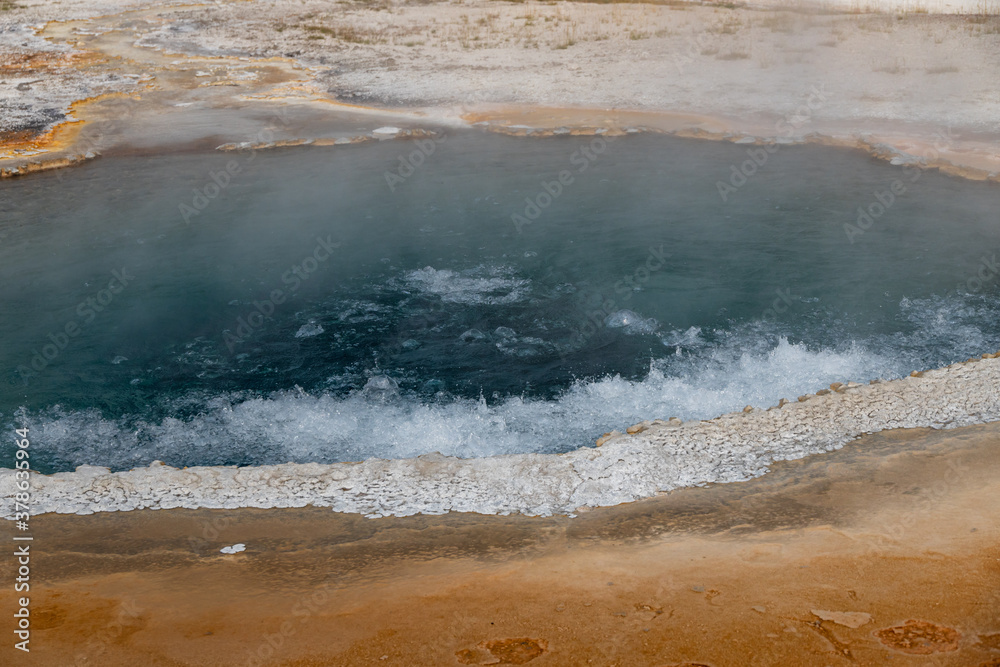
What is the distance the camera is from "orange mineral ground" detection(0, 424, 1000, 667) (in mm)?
4043

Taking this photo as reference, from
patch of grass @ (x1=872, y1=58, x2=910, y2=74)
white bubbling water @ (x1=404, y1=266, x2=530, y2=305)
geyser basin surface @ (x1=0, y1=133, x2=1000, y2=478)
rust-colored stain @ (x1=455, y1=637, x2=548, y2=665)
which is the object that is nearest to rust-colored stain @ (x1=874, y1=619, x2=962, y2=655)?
rust-colored stain @ (x1=455, y1=637, x2=548, y2=665)

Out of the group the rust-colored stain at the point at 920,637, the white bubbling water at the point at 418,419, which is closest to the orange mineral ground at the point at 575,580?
the rust-colored stain at the point at 920,637

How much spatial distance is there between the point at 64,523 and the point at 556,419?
12.9ft

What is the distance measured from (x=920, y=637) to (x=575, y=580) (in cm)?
184

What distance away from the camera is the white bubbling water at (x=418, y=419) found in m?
6.52

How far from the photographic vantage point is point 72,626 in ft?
14.2

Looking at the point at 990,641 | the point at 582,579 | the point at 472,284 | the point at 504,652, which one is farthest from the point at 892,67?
the point at 504,652

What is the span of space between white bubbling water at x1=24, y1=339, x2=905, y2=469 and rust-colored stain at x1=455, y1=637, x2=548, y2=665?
2373 mm

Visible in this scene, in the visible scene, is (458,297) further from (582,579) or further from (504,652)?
(504,652)

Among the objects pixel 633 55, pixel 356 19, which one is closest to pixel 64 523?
pixel 633 55

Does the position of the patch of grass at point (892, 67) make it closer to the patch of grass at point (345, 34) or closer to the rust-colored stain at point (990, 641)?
the patch of grass at point (345, 34)

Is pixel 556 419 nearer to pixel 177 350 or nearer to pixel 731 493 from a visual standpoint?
pixel 731 493

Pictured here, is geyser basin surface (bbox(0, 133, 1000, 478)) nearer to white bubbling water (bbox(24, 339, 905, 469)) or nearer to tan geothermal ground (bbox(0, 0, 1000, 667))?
white bubbling water (bbox(24, 339, 905, 469))

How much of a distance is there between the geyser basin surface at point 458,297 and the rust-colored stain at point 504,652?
7.89 feet
